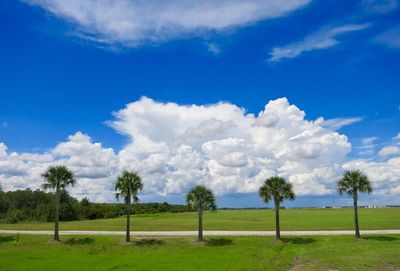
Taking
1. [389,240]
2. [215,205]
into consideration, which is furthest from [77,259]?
[389,240]

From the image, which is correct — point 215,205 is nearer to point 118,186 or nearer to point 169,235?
point 169,235

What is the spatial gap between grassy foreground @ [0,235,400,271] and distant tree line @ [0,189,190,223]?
4447 cm

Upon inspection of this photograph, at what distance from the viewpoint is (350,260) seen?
40062 mm

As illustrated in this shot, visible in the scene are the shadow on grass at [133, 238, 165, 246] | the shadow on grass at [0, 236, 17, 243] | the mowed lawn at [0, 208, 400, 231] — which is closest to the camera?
the shadow on grass at [133, 238, 165, 246]

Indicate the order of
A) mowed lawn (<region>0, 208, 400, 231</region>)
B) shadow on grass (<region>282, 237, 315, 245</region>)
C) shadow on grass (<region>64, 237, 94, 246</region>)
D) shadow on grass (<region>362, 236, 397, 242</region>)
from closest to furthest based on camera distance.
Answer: shadow on grass (<region>282, 237, 315, 245</region>)
shadow on grass (<region>362, 236, 397, 242</region>)
shadow on grass (<region>64, 237, 94, 246</region>)
mowed lawn (<region>0, 208, 400, 231</region>)

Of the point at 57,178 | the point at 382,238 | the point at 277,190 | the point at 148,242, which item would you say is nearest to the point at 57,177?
the point at 57,178

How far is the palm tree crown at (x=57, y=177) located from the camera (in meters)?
62.7

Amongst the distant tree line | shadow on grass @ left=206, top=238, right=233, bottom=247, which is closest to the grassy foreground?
shadow on grass @ left=206, top=238, right=233, bottom=247

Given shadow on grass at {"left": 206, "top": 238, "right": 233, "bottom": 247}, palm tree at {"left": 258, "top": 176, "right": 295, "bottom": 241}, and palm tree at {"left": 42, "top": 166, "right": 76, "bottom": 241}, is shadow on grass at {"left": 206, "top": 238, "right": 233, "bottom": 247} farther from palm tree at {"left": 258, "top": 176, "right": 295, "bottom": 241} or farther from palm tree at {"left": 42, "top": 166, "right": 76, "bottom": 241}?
palm tree at {"left": 42, "top": 166, "right": 76, "bottom": 241}

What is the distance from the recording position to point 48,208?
119125 millimetres

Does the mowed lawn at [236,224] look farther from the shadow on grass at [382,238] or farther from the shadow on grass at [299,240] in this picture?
the shadow on grass at [299,240]

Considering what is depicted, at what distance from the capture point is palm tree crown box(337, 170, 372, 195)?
6269cm

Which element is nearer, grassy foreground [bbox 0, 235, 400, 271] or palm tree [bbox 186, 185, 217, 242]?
grassy foreground [bbox 0, 235, 400, 271]

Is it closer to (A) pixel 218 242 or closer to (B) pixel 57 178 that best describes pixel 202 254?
(A) pixel 218 242
